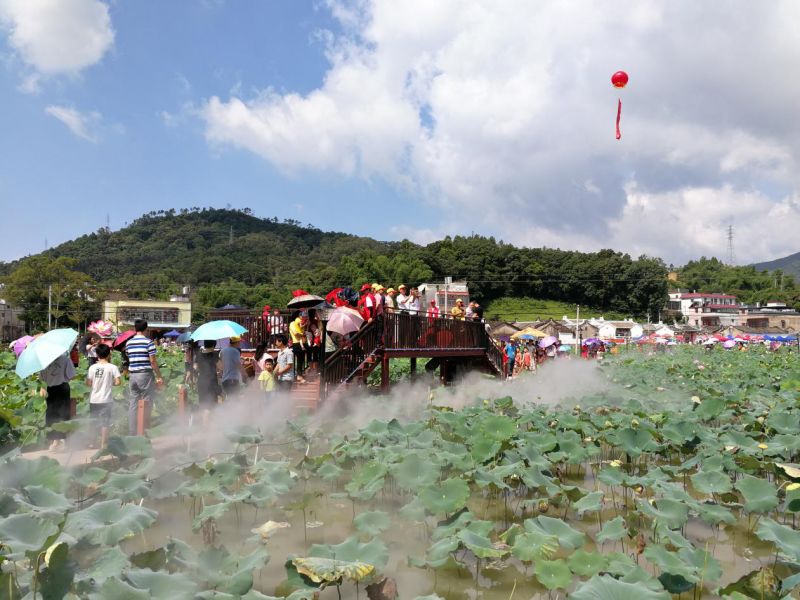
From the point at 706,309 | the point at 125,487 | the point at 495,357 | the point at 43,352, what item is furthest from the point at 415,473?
the point at 706,309

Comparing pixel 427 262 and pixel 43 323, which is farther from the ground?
pixel 427 262

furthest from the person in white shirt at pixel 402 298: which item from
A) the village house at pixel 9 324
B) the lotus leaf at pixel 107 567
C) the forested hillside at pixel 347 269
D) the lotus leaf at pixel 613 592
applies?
the village house at pixel 9 324

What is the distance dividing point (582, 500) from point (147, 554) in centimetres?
293

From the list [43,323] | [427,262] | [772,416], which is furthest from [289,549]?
[427,262]

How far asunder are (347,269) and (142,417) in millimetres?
61689

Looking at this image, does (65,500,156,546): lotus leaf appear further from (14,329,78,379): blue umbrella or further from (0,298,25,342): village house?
(0,298,25,342): village house

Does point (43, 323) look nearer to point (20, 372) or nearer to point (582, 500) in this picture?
point (20, 372)

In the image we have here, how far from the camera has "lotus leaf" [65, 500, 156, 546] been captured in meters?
3.21

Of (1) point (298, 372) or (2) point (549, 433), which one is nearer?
(2) point (549, 433)

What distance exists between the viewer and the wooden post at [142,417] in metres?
7.22

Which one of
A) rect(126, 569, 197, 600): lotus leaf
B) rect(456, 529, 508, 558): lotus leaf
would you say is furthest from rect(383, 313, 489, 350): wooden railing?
rect(126, 569, 197, 600): lotus leaf

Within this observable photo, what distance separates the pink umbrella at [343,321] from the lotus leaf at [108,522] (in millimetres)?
6520

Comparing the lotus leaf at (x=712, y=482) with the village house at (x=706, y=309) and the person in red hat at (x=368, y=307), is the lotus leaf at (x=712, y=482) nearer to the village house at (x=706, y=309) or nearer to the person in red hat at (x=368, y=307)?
the person in red hat at (x=368, y=307)

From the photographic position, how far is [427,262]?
3063 inches
